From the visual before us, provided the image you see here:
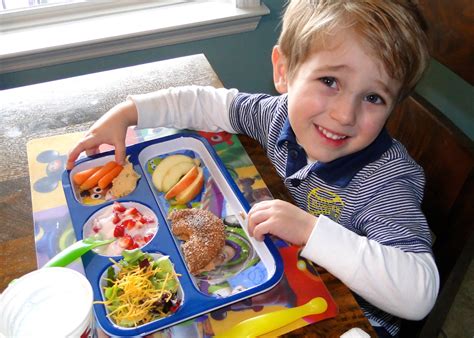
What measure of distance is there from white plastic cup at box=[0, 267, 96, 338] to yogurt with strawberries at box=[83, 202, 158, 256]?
0.20m

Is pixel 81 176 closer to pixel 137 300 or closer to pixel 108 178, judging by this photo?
pixel 108 178

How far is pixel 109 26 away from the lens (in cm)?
176

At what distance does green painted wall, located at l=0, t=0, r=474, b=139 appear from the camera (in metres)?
1.70

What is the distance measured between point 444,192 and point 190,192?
466 mm

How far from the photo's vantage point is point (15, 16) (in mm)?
1729

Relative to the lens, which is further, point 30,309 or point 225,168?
point 225,168

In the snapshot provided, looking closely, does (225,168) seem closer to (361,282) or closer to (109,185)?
(109,185)

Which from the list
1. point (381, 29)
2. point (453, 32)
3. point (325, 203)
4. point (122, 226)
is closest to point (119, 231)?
point (122, 226)

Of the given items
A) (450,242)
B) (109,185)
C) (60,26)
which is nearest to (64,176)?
(109,185)

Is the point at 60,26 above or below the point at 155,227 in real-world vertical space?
below

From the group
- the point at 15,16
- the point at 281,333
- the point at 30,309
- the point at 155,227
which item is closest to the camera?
the point at 30,309

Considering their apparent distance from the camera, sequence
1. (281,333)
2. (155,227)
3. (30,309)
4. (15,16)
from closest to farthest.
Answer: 1. (30,309)
2. (281,333)
3. (155,227)
4. (15,16)

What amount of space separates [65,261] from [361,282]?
44cm

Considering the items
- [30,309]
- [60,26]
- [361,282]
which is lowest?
[60,26]
